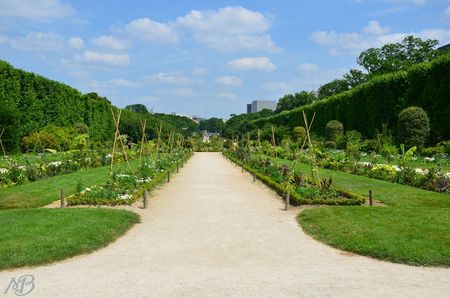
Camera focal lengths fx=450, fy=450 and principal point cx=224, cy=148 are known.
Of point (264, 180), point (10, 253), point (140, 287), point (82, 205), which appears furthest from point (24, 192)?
point (140, 287)

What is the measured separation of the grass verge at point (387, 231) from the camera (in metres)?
6.21

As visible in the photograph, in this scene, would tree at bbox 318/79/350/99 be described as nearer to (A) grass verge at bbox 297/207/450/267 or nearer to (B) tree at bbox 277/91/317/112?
(B) tree at bbox 277/91/317/112

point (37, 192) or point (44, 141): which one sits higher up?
point (44, 141)

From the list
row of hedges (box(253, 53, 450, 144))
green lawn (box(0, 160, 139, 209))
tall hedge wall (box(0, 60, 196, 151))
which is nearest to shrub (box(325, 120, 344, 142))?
row of hedges (box(253, 53, 450, 144))

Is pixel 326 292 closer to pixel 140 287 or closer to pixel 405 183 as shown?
pixel 140 287

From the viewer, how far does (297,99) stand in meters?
80.8

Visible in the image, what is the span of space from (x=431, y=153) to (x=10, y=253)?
1863cm

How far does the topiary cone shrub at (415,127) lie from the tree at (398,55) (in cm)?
2448

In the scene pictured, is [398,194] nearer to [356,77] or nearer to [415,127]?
[415,127]

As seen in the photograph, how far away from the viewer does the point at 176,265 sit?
586cm

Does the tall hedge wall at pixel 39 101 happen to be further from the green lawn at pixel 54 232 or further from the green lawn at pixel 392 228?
the green lawn at pixel 392 228

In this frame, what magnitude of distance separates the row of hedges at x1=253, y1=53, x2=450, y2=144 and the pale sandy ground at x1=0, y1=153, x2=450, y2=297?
16943 mm

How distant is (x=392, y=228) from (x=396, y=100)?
20.5 m

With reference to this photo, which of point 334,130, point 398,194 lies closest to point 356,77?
point 334,130
